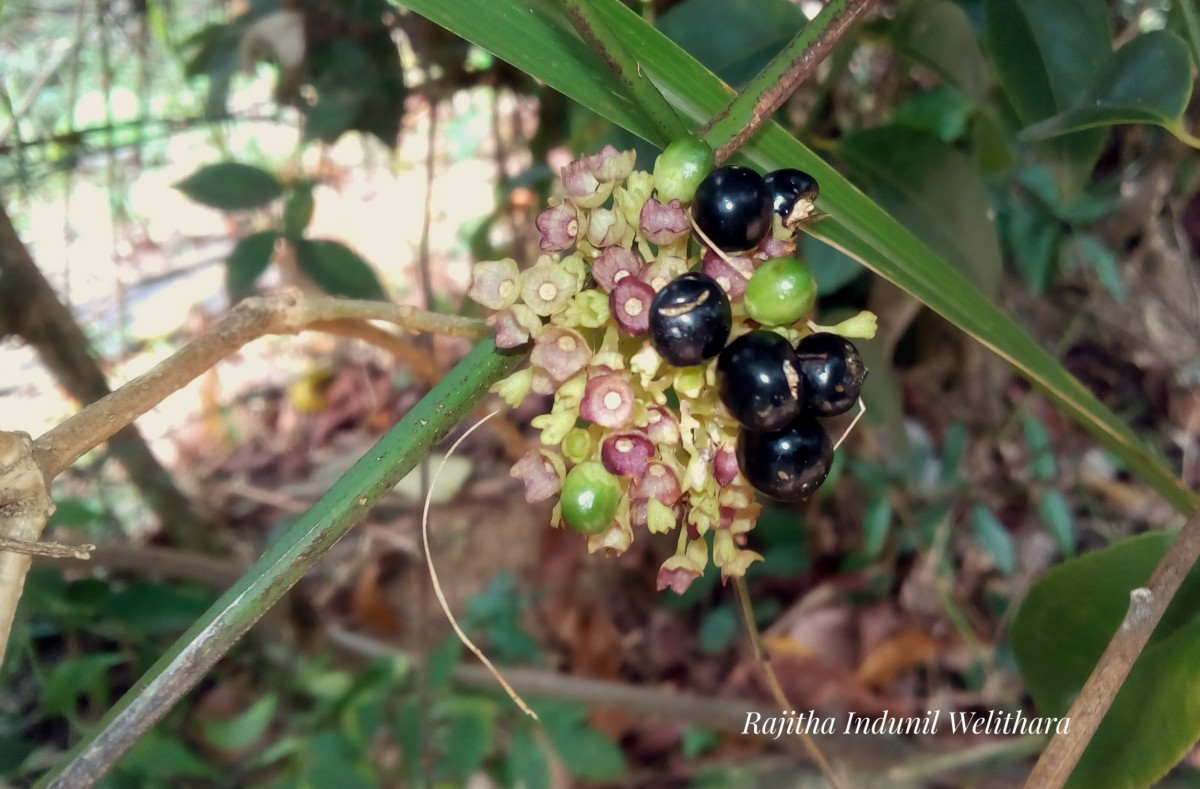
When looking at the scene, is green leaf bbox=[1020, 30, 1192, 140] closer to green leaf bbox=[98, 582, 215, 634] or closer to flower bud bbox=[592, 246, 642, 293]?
flower bud bbox=[592, 246, 642, 293]

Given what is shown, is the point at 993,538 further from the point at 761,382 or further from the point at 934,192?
the point at 761,382

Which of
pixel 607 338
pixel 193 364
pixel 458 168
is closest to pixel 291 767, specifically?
pixel 193 364

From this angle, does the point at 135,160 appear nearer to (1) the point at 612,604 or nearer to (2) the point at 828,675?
(1) the point at 612,604

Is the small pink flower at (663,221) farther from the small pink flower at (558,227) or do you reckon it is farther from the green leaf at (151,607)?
the green leaf at (151,607)

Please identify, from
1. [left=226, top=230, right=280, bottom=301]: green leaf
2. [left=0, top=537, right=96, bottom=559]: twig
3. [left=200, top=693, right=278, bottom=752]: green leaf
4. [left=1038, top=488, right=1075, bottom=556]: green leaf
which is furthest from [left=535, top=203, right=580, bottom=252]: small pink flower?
[left=1038, top=488, right=1075, bottom=556]: green leaf

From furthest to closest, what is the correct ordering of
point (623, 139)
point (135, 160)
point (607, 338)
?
point (135, 160)
point (623, 139)
point (607, 338)

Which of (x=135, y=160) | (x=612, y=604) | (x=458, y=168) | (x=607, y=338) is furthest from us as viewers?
(x=458, y=168)
